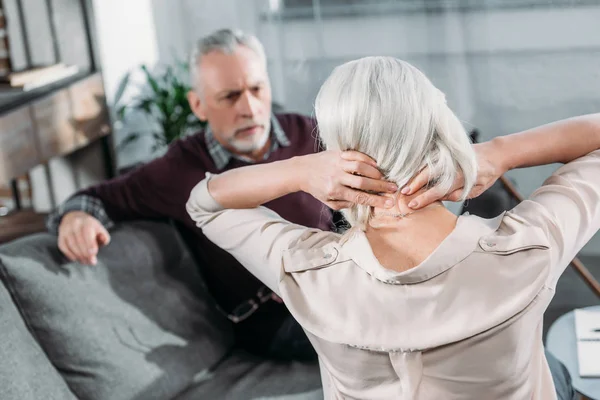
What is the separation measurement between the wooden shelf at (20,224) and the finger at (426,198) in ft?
7.39

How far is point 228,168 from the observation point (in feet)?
7.28

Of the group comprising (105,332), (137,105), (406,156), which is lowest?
(105,332)

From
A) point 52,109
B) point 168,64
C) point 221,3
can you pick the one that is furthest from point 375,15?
point 52,109

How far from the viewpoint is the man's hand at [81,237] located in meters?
1.97

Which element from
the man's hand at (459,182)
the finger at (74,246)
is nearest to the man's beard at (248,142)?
the finger at (74,246)

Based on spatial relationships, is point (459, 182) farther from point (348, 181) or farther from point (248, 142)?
point (248, 142)

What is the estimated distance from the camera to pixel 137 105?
3.59 meters

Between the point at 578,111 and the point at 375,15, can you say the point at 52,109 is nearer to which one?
the point at 375,15

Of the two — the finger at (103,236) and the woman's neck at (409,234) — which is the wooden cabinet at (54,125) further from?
the woman's neck at (409,234)

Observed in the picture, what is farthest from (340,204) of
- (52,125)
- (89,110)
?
(89,110)

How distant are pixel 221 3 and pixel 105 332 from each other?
205 cm

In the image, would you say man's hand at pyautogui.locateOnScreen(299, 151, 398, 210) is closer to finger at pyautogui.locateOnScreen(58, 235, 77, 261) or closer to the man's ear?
finger at pyautogui.locateOnScreen(58, 235, 77, 261)

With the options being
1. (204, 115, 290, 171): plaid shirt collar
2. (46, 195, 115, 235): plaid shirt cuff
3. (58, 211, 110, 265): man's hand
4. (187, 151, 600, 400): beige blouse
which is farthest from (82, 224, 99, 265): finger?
(187, 151, 600, 400): beige blouse

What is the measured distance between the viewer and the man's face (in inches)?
86.2
